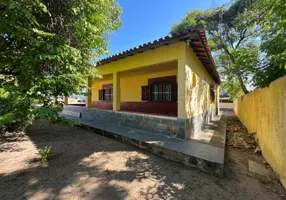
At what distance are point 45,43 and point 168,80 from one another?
6.93 meters

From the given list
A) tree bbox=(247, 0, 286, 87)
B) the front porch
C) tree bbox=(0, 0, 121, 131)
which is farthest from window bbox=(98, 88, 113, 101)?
→ tree bbox=(247, 0, 286, 87)

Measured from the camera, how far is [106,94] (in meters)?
13.8

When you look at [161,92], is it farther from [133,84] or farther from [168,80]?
[133,84]

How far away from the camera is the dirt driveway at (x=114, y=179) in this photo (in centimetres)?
285

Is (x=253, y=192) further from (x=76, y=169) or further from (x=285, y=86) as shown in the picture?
(x=76, y=169)

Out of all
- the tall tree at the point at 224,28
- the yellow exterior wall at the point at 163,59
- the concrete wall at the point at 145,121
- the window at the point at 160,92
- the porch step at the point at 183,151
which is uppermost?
Result: the tall tree at the point at 224,28

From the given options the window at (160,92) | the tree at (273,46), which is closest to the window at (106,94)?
the window at (160,92)

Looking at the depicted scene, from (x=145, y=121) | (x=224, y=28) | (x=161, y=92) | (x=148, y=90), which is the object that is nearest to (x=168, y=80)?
(x=161, y=92)

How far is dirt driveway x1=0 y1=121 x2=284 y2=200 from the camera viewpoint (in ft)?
9.36

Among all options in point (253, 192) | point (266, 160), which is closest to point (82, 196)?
point (253, 192)

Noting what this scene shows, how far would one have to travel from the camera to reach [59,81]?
362cm

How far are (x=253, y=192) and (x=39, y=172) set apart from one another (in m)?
5.04

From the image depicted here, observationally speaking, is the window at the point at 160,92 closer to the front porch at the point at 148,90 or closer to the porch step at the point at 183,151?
the front porch at the point at 148,90

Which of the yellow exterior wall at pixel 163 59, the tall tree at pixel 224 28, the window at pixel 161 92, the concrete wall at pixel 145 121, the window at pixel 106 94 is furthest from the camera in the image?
the window at pixel 106 94
